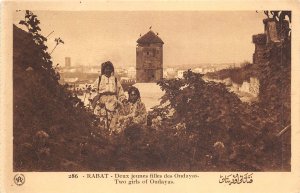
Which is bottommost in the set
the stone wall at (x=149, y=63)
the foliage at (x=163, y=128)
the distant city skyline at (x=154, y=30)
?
the foliage at (x=163, y=128)

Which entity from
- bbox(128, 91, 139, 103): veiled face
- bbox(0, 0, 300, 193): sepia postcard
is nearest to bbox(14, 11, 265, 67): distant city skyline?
bbox(0, 0, 300, 193): sepia postcard

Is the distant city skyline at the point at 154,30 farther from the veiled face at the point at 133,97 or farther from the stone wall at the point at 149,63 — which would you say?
the veiled face at the point at 133,97

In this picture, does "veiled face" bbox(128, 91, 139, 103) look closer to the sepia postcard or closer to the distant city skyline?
the sepia postcard

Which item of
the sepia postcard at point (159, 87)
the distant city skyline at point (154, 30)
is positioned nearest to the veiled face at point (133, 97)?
the sepia postcard at point (159, 87)

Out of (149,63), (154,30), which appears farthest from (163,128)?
(154,30)

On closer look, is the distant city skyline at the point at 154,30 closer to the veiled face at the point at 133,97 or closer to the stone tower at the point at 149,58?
the stone tower at the point at 149,58

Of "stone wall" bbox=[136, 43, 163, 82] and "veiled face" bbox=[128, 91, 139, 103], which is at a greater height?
"stone wall" bbox=[136, 43, 163, 82]

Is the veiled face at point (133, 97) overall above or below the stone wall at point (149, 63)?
below

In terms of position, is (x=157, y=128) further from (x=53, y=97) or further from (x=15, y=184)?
(x=15, y=184)
